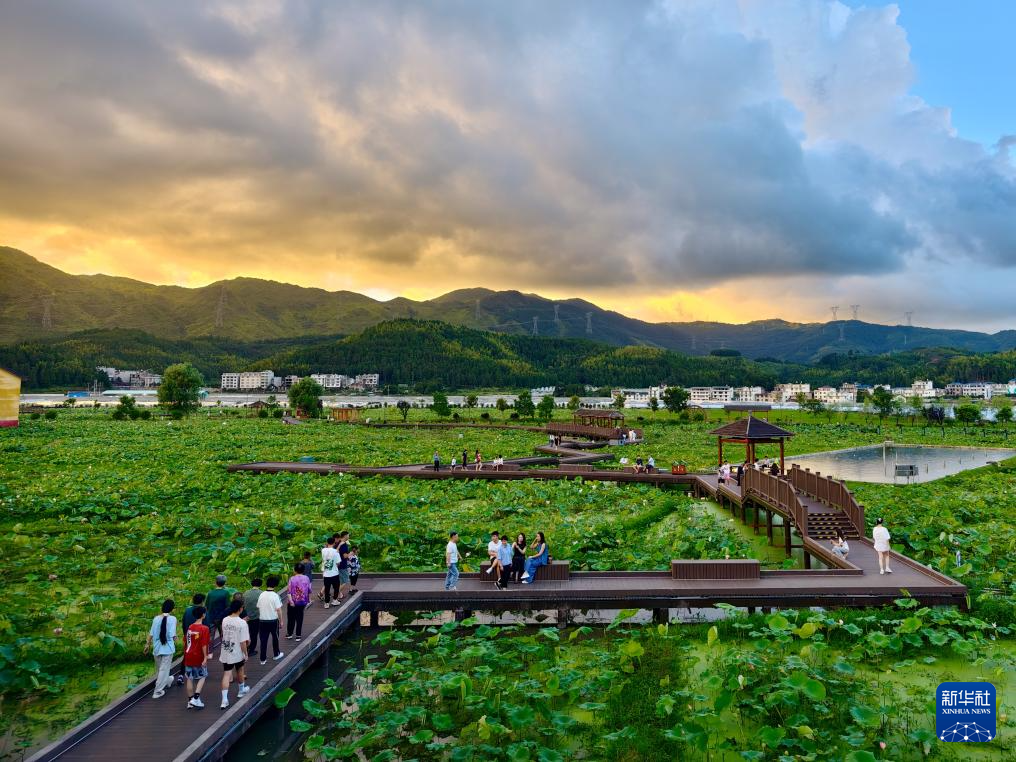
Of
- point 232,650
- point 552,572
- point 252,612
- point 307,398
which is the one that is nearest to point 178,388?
point 307,398

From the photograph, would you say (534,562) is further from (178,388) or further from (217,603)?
(178,388)

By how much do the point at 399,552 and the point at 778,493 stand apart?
44.6ft

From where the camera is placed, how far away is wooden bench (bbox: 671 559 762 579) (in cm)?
1562

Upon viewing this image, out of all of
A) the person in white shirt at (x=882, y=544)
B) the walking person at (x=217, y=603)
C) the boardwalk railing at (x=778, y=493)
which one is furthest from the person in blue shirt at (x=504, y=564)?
the boardwalk railing at (x=778, y=493)

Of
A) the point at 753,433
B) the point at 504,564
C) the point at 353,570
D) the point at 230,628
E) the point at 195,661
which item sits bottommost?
the point at 353,570

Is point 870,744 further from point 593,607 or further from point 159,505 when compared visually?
point 159,505

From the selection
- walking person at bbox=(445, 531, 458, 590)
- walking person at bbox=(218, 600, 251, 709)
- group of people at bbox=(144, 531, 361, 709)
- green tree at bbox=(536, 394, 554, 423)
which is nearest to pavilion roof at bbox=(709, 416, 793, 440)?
walking person at bbox=(445, 531, 458, 590)

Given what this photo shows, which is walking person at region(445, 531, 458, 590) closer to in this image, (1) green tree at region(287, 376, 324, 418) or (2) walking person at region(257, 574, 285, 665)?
(2) walking person at region(257, 574, 285, 665)

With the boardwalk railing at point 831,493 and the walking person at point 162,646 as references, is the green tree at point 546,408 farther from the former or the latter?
the walking person at point 162,646

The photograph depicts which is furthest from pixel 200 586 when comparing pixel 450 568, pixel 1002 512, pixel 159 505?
pixel 1002 512

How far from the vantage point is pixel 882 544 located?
15672 millimetres

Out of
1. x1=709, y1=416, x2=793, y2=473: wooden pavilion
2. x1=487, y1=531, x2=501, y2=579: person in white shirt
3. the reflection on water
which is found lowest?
the reflection on water

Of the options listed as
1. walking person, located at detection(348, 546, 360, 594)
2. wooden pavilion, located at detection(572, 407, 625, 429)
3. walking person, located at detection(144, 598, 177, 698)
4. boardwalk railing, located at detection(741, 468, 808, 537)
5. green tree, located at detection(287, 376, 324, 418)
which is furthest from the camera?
green tree, located at detection(287, 376, 324, 418)

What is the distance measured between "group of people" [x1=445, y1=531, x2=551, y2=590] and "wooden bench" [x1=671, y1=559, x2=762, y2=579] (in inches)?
136
